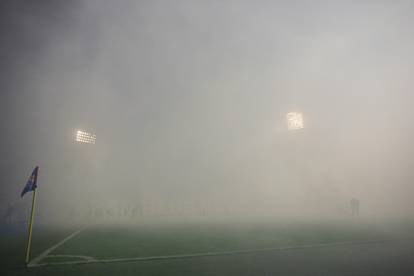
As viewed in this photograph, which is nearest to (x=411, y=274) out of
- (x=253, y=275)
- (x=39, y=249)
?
(x=253, y=275)

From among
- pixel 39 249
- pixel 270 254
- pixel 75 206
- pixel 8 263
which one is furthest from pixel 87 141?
pixel 270 254

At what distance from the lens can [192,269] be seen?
718 inches

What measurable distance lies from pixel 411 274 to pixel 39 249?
3430cm

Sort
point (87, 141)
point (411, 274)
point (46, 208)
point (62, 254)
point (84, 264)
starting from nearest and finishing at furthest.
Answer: point (411, 274) → point (84, 264) → point (62, 254) → point (87, 141) → point (46, 208)

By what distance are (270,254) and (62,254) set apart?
21.0 meters

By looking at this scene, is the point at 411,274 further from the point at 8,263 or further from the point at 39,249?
the point at 39,249

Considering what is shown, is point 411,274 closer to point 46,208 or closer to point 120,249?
point 120,249

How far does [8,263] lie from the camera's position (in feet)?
63.6

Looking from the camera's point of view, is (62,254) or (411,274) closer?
(411,274)

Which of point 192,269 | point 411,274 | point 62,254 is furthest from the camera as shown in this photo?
point 62,254

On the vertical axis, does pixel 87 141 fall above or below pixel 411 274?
above

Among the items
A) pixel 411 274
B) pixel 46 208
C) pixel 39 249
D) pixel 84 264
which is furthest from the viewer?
pixel 46 208

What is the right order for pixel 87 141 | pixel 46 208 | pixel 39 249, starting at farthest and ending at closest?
pixel 46 208 → pixel 87 141 → pixel 39 249

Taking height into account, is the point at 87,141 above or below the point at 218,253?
above
